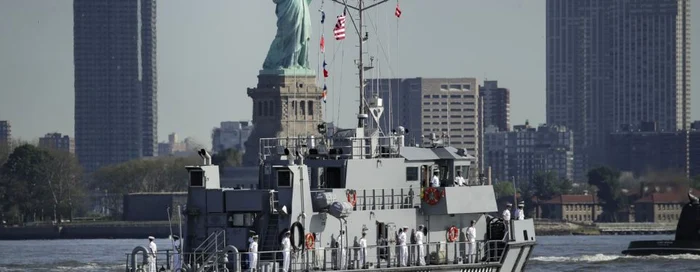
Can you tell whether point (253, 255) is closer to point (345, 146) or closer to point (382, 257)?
point (382, 257)

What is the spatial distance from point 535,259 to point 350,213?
163 ft

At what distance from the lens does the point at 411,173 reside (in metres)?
60.1

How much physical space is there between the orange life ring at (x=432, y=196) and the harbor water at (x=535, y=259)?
32941 mm

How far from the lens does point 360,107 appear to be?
60.3 metres

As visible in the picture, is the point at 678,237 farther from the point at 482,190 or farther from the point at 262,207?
the point at 262,207

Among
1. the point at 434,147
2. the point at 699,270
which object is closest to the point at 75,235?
the point at 699,270

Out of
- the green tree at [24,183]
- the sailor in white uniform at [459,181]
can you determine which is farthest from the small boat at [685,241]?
the green tree at [24,183]

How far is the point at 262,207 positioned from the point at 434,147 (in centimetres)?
844

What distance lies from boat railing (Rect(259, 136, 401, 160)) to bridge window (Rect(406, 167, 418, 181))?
2.15 ft

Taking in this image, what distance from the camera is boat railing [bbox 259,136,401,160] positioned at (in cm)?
5875

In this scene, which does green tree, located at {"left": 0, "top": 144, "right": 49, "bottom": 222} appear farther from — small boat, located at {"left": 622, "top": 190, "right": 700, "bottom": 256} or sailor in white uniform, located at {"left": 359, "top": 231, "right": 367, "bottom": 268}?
sailor in white uniform, located at {"left": 359, "top": 231, "right": 367, "bottom": 268}

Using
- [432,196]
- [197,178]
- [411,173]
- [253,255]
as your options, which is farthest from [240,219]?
[432,196]

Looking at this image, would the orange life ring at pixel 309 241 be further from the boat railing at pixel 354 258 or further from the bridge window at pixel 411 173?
the bridge window at pixel 411 173

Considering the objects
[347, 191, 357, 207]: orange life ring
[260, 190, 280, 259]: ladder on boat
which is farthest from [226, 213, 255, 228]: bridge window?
[347, 191, 357, 207]: orange life ring
